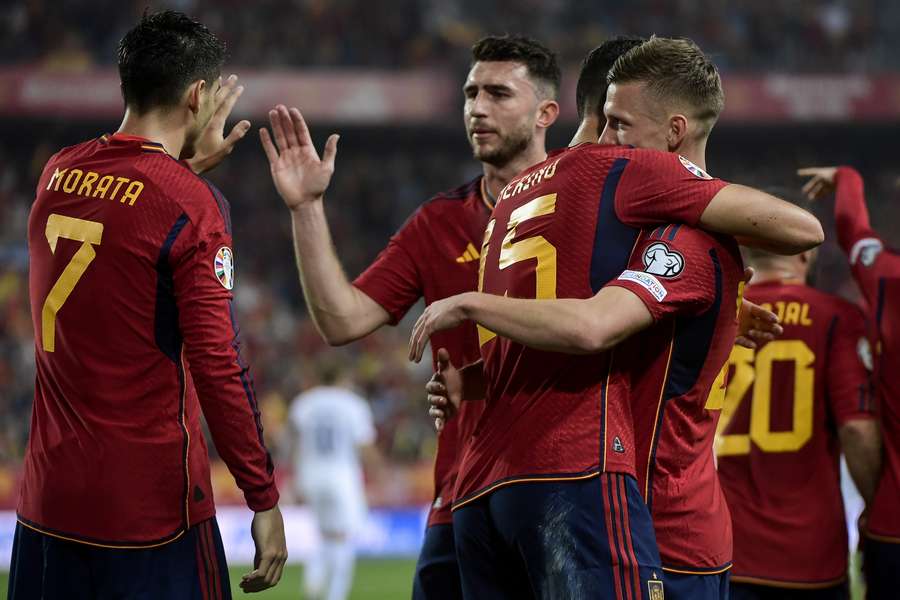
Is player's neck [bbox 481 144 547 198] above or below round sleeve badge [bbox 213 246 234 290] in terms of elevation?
above

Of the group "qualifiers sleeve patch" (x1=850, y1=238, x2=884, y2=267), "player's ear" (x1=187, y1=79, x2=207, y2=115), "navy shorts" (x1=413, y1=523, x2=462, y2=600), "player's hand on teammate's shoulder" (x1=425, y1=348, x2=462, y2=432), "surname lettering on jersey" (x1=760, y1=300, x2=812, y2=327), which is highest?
"player's ear" (x1=187, y1=79, x2=207, y2=115)

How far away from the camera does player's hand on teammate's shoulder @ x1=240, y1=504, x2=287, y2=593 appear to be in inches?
138

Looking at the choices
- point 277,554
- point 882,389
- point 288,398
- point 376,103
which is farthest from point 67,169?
point 376,103

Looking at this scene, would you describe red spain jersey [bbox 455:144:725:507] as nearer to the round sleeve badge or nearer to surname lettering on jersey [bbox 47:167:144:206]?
the round sleeve badge

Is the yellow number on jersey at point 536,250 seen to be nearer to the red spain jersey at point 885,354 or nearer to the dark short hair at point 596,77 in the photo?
the dark short hair at point 596,77

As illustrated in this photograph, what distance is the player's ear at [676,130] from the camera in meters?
3.29

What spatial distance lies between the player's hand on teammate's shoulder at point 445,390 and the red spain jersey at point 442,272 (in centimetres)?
98

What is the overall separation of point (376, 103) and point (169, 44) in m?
18.4

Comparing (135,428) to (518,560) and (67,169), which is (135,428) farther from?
(518,560)

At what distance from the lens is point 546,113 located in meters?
4.93

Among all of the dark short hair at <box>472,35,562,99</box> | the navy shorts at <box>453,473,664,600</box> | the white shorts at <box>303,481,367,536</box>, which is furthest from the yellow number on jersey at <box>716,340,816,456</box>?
the white shorts at <box>303,481,367,536</box>

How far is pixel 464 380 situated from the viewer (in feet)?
10.8

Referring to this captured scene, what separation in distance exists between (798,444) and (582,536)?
2275 millimetres

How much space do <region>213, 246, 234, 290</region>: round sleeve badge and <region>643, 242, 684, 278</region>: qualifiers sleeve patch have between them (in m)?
1.27
